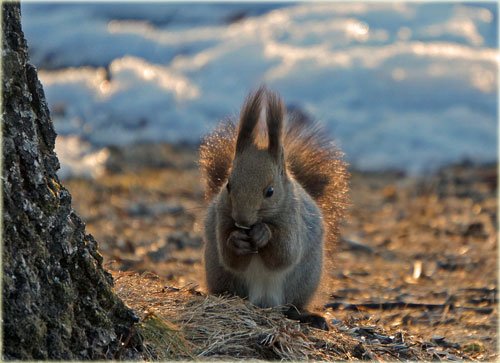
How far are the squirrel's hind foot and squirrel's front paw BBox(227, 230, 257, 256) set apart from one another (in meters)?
0.29

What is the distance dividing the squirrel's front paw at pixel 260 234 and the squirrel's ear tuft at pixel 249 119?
27 centimetres

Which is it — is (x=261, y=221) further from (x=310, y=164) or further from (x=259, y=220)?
(x=310, y=164)

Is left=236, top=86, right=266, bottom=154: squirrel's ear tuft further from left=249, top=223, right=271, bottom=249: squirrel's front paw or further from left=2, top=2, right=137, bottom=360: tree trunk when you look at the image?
left=2, top=2, right=137, bottom=360: tree trunk

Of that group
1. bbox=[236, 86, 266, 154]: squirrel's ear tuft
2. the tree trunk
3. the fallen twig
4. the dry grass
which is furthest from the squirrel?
the tree trunk

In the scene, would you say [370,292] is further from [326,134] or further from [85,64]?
[85,64]

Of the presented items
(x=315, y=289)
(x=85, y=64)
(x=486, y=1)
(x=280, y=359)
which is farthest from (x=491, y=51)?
(x=280, y=359)

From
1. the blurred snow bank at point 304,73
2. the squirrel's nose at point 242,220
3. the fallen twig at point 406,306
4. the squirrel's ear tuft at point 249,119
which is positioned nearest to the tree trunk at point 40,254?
the squirrel's nose at point 242,220

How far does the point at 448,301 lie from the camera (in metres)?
3.75

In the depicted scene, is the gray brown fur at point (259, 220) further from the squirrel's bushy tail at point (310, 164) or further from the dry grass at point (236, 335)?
the dry grass at point (236, 335)

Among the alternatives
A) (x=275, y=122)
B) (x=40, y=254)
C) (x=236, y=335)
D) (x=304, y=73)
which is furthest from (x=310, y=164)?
(x=304, y=73)

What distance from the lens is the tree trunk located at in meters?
1.96

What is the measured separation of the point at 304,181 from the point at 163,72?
684 cm

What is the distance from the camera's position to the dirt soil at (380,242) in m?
3.39

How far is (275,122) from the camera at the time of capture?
9.52 feet
